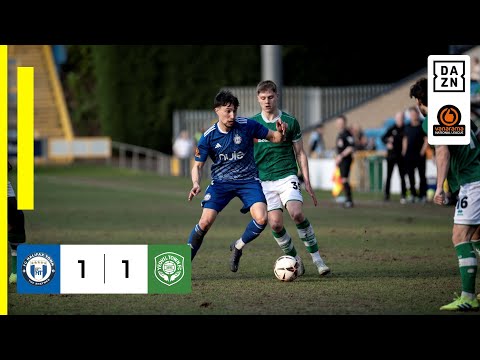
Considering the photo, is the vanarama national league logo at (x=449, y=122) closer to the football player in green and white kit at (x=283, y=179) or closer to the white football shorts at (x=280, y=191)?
the football player in green and white kit at (x=283, y=179)

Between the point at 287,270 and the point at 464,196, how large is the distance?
267 cm

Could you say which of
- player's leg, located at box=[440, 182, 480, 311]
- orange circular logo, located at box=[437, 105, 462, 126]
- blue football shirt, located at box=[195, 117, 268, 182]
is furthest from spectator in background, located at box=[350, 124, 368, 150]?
player's leg, located at box=[440, 182, 480, 311]

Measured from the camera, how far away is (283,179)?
13094 mm

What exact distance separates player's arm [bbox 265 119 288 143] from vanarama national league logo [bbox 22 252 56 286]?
2662 millimetres

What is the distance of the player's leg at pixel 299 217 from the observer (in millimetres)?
12852

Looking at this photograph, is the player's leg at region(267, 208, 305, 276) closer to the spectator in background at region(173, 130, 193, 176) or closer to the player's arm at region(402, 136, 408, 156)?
the player's arm at region(402, 136, 408, 156)

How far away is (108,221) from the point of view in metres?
20.6

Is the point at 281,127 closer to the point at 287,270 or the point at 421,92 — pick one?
the point at 287,270

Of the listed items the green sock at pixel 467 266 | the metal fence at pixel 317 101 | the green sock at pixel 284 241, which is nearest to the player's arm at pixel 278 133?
A: the green sock at pixel 284 241

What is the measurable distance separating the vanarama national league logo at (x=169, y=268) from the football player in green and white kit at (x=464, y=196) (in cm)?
243
